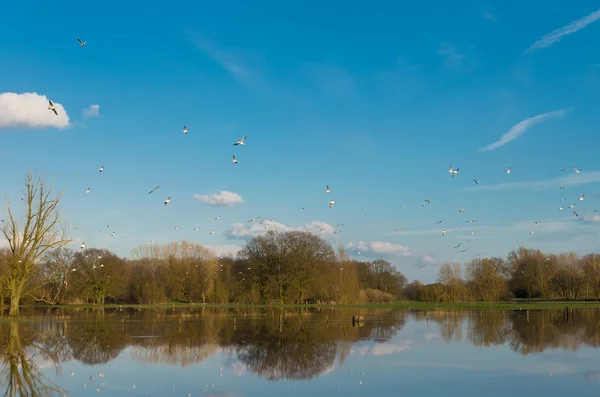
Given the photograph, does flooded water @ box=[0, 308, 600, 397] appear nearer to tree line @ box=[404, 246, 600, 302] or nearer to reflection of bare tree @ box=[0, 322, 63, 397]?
reflection of bare tree @ box=[0, 322, 63, 397]

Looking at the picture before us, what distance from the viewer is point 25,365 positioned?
18578 mm

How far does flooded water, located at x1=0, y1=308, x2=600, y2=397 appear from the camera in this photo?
14688mm

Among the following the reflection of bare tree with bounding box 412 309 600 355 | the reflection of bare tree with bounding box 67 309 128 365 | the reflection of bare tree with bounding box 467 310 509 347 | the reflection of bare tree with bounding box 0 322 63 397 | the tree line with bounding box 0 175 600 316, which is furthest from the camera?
the tree line with bounding box 0 175 600 316

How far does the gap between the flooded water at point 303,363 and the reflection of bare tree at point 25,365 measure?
33 mm

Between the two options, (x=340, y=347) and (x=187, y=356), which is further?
(x=340, y=347)

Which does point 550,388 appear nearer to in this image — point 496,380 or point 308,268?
point 496,380

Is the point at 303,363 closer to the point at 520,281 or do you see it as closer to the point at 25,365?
the point at 25,365

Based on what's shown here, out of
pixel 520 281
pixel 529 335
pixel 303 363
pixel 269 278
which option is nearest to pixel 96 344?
pixel 303 363

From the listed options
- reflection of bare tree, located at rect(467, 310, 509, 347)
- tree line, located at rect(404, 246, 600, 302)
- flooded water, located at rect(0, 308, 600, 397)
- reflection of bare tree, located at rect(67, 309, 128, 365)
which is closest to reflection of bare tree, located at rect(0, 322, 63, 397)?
flooded water, located at rect(0, 308, 600, 397)

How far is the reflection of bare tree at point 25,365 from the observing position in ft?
47.9

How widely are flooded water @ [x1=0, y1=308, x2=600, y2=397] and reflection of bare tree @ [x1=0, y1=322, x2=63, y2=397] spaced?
0.11 feet

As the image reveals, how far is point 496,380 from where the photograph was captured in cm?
1577

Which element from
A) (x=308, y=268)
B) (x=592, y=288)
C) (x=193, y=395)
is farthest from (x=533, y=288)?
(x=193, y=395)

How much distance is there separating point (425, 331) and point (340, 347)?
10.3 m
